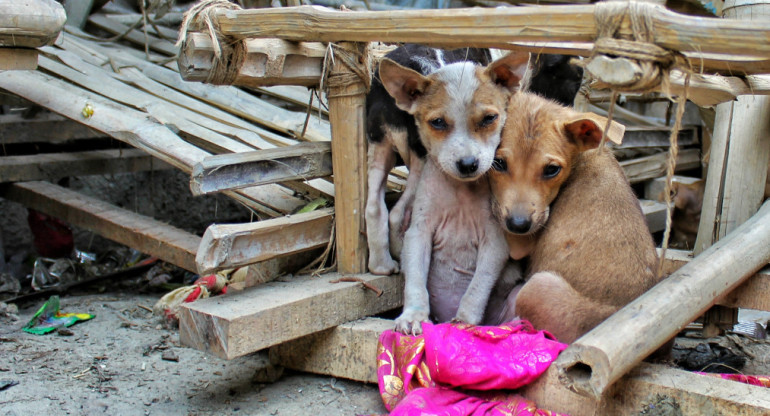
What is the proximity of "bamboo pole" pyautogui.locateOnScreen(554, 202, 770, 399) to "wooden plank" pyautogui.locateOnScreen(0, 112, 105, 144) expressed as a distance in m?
4.50

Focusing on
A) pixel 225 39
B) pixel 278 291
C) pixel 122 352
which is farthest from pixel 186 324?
pixel 225 39

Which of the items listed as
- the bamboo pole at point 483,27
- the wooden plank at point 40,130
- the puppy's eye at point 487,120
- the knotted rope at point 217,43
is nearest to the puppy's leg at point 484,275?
the puppy's eye at point 487,120

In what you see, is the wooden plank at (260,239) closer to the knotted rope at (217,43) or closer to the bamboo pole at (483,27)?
the knotted rope at (217,43)

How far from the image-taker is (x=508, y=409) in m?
3.47

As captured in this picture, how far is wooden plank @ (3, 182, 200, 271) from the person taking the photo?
17.3 ft

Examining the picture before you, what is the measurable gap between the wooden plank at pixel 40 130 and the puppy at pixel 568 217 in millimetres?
3651

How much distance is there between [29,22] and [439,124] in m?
2.21

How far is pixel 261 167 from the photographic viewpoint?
4.21m

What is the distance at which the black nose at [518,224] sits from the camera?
13.0 feet

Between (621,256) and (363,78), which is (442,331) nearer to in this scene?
(621,256)

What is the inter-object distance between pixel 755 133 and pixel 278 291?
2971 millimetres

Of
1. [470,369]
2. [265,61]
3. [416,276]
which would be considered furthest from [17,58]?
[470,369]

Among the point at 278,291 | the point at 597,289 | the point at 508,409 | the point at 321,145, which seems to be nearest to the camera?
the point at 508,409

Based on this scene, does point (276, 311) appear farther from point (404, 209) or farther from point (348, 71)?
point (348, 71)
